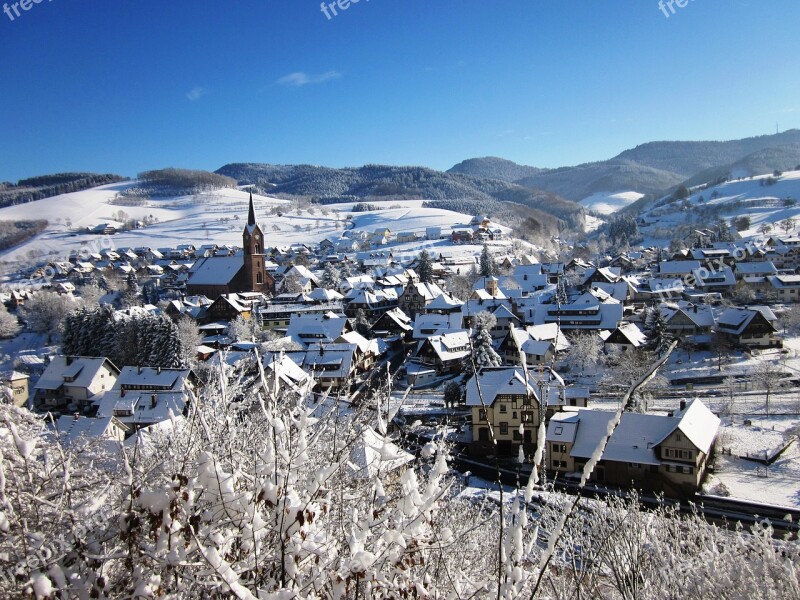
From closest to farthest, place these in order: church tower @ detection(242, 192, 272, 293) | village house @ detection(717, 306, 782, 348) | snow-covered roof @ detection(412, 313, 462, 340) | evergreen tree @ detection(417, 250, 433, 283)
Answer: village house @ detection(717, 306, 782, 348)
snow-covered roof @ detection(412, 313, 462, 340)
church tower @ detection(242, 192, 272, 293)
evergreen tree @ detection(417, 250, 433, 283)

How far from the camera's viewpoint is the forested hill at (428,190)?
136625mm

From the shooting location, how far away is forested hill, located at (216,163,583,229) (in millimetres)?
136625

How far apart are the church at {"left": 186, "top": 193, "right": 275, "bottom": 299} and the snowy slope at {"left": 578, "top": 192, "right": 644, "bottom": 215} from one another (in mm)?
125842

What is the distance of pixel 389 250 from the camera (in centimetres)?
7725

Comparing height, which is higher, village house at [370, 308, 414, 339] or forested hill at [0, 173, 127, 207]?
forested hill at [0, 173, 127, 207]

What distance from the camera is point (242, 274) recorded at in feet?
164

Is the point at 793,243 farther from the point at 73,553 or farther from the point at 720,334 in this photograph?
the point at 73,553

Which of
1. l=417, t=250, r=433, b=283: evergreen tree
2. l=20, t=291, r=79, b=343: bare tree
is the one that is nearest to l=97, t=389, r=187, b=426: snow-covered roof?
l=20, t=291, r=79, b=343: bare tree

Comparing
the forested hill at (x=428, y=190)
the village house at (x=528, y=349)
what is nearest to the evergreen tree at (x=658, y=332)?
the village house at (x=528, y=349)

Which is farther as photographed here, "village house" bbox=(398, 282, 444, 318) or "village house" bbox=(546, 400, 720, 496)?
"village house" bbox=(398, 282, 444, 318)

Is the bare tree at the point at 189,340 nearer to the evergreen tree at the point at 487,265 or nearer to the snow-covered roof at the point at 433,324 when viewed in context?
the snow-covered roof at the point at 433,324

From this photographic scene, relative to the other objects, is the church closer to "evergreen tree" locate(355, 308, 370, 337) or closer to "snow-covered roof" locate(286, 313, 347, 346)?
"evergreen tree" locate(355, 308, 370, 337)

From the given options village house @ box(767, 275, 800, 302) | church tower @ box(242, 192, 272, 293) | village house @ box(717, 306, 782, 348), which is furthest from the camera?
church tower @ box(242, 192, 272, 293)

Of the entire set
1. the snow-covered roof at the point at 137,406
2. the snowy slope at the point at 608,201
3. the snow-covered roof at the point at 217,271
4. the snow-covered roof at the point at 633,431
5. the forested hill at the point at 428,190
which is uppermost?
the forested hill at the point at 428,190
